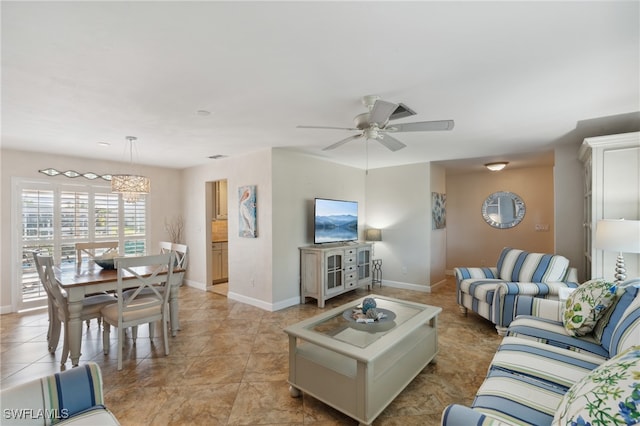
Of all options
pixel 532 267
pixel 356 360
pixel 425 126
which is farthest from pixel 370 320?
pixel 532 267

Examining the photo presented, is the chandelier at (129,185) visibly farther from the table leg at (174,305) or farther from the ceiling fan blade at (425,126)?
the ceiling fan blade at (425,126)

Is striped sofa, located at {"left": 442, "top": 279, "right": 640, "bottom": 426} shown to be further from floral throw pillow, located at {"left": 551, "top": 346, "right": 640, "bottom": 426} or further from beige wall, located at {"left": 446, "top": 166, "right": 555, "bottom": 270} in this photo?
beige wall, located at {"left": 446, "top": 166, "right": 555, "bottom": 270}

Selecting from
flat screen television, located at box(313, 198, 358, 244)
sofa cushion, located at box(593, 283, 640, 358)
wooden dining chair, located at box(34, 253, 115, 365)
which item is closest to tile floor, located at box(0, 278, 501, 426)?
wooden dining chair, located at box(34, 253, 115, 365)

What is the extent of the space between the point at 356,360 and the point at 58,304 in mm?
2857

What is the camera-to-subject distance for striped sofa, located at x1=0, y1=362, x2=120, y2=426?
1.02m

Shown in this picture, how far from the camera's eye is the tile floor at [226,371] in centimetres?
203

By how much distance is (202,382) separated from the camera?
2.41m

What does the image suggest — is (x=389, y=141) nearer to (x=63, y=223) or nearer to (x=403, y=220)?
A: (x=403, y=220)

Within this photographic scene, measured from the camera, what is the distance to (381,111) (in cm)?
203

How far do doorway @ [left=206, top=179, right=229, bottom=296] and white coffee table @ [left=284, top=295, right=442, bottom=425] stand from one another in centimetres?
367

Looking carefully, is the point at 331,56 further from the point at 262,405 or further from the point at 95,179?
the point at 95,179

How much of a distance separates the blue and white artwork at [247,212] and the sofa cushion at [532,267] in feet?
11.7

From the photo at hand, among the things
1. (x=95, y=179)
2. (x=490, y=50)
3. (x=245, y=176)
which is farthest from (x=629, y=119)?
(x=95, y=179)

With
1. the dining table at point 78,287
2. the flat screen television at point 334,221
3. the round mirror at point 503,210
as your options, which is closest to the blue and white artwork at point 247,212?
the flat screen television at point 334,221
